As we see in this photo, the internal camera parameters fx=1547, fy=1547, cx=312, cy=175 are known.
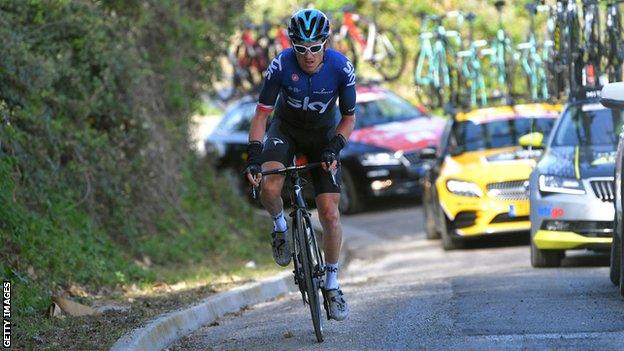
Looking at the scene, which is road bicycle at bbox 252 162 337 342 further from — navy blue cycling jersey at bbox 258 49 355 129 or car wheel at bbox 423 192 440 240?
car wheel at bbox 423 192 440 240

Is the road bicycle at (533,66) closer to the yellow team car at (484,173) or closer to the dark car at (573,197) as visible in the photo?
the yellow team car at (484,173)

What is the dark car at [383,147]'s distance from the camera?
911 inches

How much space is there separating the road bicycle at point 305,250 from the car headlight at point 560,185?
4.48 meters

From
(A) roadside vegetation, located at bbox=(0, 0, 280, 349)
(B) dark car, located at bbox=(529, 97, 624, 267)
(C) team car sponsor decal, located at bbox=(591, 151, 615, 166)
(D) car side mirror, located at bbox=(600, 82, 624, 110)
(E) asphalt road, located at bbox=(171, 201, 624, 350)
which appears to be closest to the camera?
(E) asphalt road, located at bbox=(171, 201, 624, 350)

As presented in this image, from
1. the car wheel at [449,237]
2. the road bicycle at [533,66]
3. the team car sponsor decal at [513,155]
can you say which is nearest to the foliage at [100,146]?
the car wheel at [449,237]

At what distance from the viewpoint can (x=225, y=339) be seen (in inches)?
405

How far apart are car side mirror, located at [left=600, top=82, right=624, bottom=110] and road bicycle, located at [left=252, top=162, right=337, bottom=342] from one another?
6.61 feet

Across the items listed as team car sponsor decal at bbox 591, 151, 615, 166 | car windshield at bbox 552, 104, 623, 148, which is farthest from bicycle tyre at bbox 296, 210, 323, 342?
car windshield at bbox 552, 104, 623, 148

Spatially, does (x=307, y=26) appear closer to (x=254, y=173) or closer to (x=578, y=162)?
(x=254, y=173)

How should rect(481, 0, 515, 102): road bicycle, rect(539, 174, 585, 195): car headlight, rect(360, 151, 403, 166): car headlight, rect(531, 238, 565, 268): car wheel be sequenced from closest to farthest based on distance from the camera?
1. rect(539, 174, 585, 195): car headlight
2. rect(531, 238, 565, 268): car wheel
3. rect(481, 0, 515, 102): road bicycle
4. rect(360, 151, 403, 166): car headlight

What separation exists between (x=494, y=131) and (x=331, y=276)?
8.84 meters

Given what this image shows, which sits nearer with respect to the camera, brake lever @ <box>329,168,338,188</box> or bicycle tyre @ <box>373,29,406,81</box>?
brake lever @ <box>329,168,338,188</box>

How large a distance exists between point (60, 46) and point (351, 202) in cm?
954

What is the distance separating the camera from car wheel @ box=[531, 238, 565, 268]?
14.4 m
